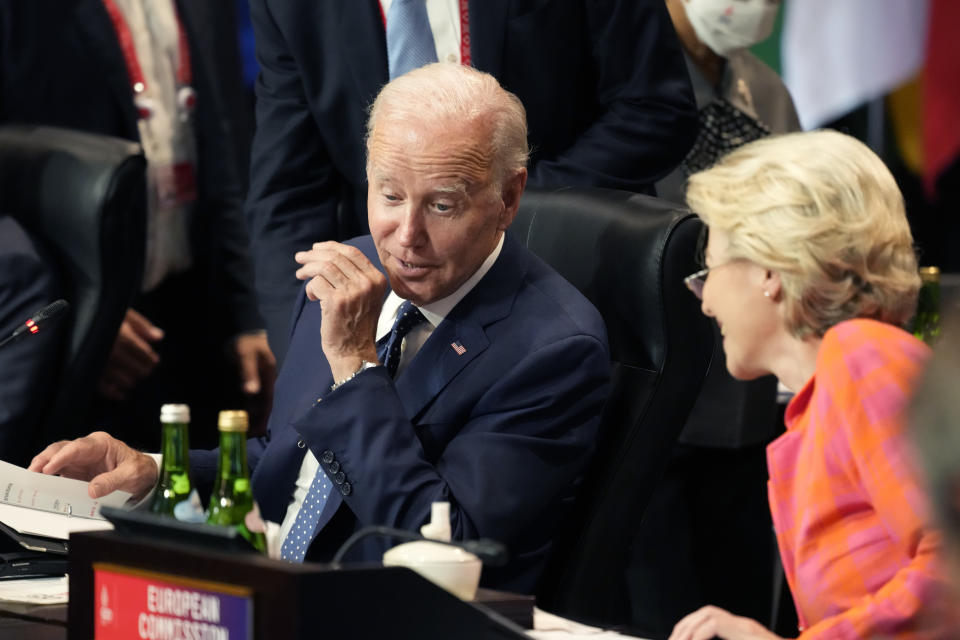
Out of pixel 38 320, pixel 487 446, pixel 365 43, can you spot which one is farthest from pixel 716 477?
pixel 38 320

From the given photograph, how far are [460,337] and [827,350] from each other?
0.66 m

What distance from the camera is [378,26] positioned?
2.57 meters

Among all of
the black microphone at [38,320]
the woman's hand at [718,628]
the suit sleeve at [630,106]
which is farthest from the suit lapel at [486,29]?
the woman's hand at [718,628]

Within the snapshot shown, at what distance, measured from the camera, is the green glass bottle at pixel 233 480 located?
1.57 meters

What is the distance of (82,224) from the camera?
2592 millimetres

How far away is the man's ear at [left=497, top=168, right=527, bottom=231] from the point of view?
2.04 metres

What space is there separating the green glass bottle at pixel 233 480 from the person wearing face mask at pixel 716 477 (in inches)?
57.7

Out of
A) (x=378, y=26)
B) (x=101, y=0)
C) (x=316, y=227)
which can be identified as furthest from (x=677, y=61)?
(x=101, y=0)

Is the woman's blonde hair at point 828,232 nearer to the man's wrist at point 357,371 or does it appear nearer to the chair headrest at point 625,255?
the chair headrest at point 625,255

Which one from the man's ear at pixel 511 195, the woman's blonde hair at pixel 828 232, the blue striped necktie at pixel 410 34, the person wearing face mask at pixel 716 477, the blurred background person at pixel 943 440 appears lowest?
the person wearing face mask at pixel 716 477

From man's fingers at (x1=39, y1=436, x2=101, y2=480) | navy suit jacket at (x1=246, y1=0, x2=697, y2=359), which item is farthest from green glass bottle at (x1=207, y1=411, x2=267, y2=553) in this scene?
navy suit jacket at (x1=246, y1=0, x2=697, y2=359)

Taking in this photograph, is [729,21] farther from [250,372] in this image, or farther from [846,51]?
[250,372]

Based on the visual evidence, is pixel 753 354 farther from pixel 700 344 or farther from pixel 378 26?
pixel 378 26

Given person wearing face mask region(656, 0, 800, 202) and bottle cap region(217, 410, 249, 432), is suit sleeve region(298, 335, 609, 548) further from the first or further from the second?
person wearing face mask region(656, 0, 800, 202)
